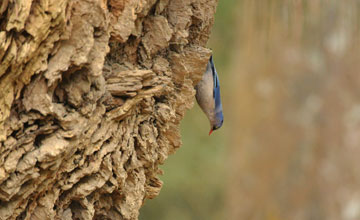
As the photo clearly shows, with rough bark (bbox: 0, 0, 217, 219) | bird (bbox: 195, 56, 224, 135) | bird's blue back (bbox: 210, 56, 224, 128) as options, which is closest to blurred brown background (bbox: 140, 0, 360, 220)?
bird's blue back (bbox: 210, 56, 224, 128)

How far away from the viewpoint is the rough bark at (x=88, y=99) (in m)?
2.13

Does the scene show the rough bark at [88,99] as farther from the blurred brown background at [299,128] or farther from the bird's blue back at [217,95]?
the blurred brown background at [299,128]

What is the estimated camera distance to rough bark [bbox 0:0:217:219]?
2.13m

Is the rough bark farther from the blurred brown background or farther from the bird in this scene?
the blurred brown background

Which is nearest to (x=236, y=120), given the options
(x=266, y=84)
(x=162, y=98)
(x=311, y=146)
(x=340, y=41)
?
(x=266, y=84)

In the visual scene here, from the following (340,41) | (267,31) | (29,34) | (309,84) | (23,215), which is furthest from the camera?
(309,84)

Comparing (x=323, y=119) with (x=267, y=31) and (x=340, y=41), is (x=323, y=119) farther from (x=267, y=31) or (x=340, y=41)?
(x=267, y=31)

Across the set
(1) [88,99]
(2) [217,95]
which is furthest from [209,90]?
(1) [88,99]

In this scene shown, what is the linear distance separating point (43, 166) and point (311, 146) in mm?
4821

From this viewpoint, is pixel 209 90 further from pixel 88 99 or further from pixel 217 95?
pixel 88 99

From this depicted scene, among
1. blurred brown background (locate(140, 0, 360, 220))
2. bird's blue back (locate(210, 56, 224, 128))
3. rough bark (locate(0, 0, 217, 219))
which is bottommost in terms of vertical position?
blurred brown background (locate(140, 0, 360, 220))

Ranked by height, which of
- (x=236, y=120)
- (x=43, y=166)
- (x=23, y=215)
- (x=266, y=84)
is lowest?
(x=236, y=120)

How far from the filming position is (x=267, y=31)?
3.54 m

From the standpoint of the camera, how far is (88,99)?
2.33 m
